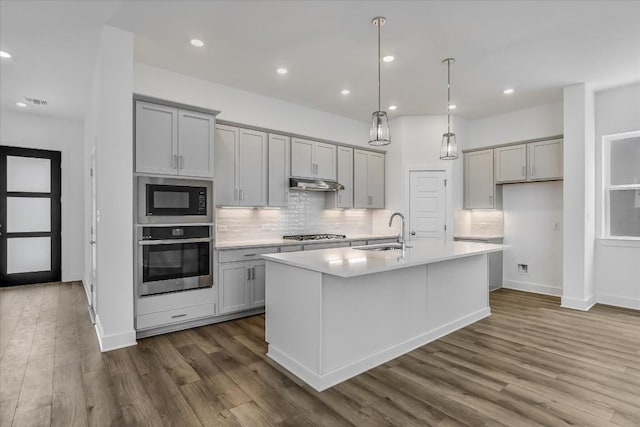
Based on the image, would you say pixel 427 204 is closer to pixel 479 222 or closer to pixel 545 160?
pixel 479 222

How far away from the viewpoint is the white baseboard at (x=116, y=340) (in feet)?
10.4

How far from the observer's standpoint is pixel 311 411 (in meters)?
2.21

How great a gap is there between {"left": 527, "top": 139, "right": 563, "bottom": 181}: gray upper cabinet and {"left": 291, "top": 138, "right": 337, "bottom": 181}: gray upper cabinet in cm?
317

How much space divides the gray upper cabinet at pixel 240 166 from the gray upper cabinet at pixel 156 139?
689mm

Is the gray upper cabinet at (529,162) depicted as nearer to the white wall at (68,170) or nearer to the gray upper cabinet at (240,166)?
the gray upper cabinet at (240,166)

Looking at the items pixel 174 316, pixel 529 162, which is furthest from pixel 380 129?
pixel 529 162

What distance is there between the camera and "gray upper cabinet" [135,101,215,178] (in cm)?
350

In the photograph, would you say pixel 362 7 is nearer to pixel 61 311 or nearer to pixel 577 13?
pixel 577 13

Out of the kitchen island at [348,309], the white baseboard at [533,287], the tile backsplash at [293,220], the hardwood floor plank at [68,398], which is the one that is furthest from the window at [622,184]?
the hardwood floor plank at [68,398]

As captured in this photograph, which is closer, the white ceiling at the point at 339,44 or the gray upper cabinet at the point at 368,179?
the white ceiling at the point at 339,44

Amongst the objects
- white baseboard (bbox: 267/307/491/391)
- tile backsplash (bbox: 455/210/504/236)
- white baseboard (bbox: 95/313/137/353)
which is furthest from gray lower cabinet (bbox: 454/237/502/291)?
white baseboard (bbox: 95/313/137/353)

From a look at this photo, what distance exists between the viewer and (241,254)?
4152mm

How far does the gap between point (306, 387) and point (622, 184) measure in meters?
5.26

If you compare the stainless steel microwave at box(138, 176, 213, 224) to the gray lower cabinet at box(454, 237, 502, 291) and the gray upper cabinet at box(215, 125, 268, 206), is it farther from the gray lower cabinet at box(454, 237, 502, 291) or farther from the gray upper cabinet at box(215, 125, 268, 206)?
the gray lower cabinet at box(454, 237, 502, 291)
